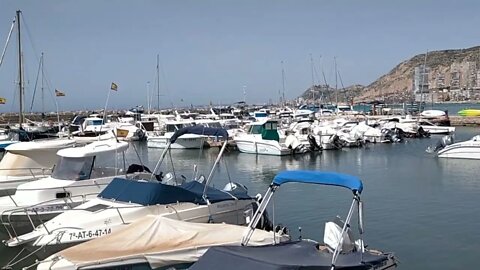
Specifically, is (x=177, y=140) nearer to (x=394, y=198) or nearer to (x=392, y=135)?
(x=392, y=135)

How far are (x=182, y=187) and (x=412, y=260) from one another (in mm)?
7004

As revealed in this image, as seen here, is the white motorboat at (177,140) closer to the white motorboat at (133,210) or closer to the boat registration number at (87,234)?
the white motorboat at (133,210)

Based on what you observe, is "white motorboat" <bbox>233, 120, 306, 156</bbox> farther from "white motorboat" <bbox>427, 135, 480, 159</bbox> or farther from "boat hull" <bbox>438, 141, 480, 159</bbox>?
"boat hull" <bbox>438, 141, 480, 159</bbox>

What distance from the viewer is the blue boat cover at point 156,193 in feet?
50.0

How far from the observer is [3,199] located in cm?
1830

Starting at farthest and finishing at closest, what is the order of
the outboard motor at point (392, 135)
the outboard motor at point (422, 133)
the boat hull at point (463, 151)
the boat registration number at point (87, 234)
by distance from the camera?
1. the outboard motor at point (422, 133)
2. the outboard motor at point (392, 135)
3. the boat hull at point (463, 151)
4. the boat registration number at point (87, 234)

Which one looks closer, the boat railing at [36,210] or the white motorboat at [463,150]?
the boat railing at [36,210]

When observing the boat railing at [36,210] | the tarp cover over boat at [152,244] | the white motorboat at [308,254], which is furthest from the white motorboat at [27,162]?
the white motorboat at [308,254]

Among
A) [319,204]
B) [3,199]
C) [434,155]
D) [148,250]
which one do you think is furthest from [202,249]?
[434,155]

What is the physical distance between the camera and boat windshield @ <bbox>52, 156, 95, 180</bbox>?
60.7 ft

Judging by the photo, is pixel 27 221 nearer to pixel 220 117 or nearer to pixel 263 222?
pixel 263 222

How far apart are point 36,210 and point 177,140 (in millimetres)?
34642

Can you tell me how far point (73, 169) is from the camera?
1858 centimetres

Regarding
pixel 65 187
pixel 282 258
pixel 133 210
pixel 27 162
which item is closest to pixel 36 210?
pixel 65 187
